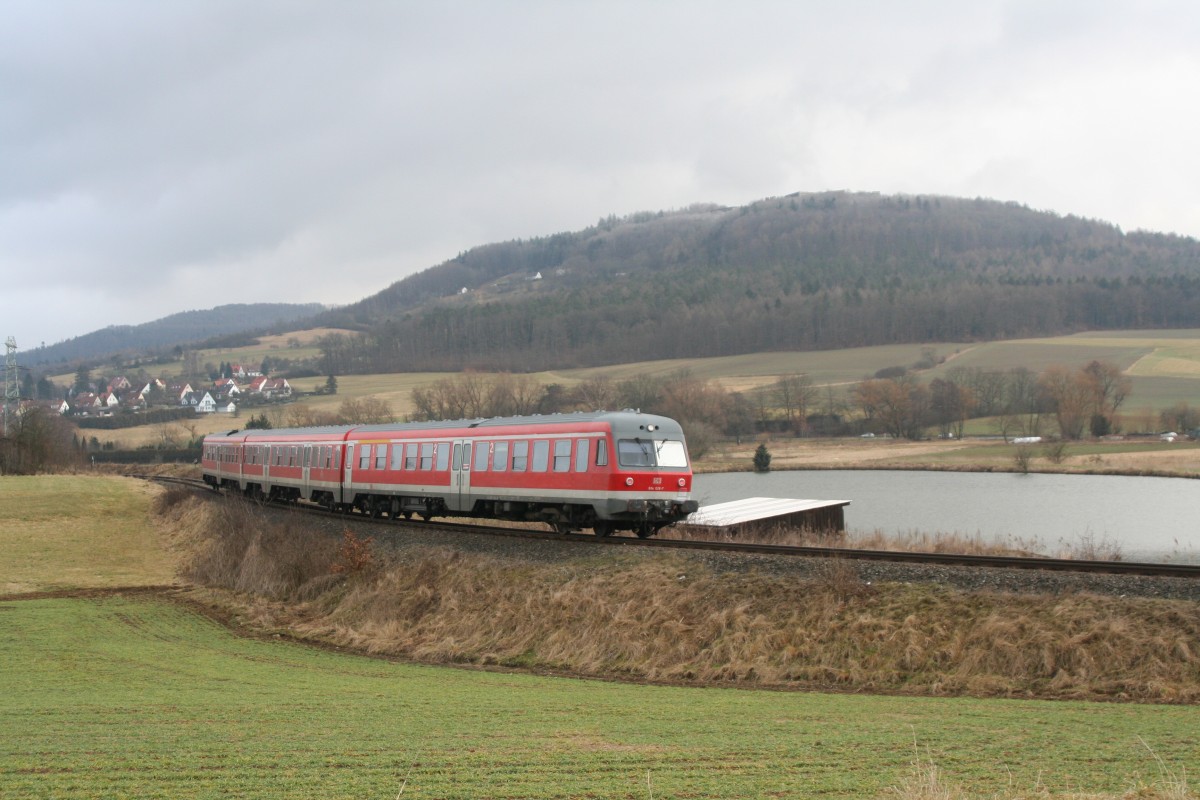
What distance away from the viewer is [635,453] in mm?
24719

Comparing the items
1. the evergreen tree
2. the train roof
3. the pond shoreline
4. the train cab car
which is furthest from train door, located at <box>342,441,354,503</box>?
the evergreen tree

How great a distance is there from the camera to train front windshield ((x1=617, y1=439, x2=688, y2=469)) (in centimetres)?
2453

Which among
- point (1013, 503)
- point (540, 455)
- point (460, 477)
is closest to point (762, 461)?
point (1013, 503)

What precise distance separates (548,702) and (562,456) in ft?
38.8

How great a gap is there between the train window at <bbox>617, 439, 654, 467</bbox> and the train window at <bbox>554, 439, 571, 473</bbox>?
1.67 m

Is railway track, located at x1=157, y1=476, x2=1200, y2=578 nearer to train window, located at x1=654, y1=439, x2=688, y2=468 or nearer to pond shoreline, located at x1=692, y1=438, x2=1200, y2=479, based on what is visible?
train window, located at x1=654, y1=439, x2=688, y2=468

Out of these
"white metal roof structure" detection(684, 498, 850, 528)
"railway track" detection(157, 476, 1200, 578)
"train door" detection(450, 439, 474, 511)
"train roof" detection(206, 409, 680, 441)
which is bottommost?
"white metal roof structure" detection(684, 498, 850, 528)

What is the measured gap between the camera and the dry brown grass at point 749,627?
14766 mm

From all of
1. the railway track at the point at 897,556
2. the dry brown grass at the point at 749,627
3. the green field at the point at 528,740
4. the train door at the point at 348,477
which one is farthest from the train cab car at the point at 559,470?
the green field at the point at 528,740

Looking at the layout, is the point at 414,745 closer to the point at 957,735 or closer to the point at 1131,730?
the point at 957,735

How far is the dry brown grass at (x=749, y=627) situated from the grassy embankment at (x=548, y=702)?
60 millimetres

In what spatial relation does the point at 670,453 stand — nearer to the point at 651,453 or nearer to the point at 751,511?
the point at 651,453

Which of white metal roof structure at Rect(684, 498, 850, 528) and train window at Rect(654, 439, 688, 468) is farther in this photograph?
white metal roof structure at Rect(684, 498, 850, 528)

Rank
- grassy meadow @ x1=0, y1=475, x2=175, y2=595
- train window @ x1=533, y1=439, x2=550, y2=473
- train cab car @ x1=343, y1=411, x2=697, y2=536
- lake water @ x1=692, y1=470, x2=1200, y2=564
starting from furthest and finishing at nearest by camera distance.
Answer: lake water @ x1=692, y1=470, x2=1200, y2=564, grassy meadow @ x1=0, y1=475, x2=175, y2=595, train window @ x1=533, y1=439, x2=550, y2=473, train cab car @ x1=343, y1=411, x2=697, y2=536
